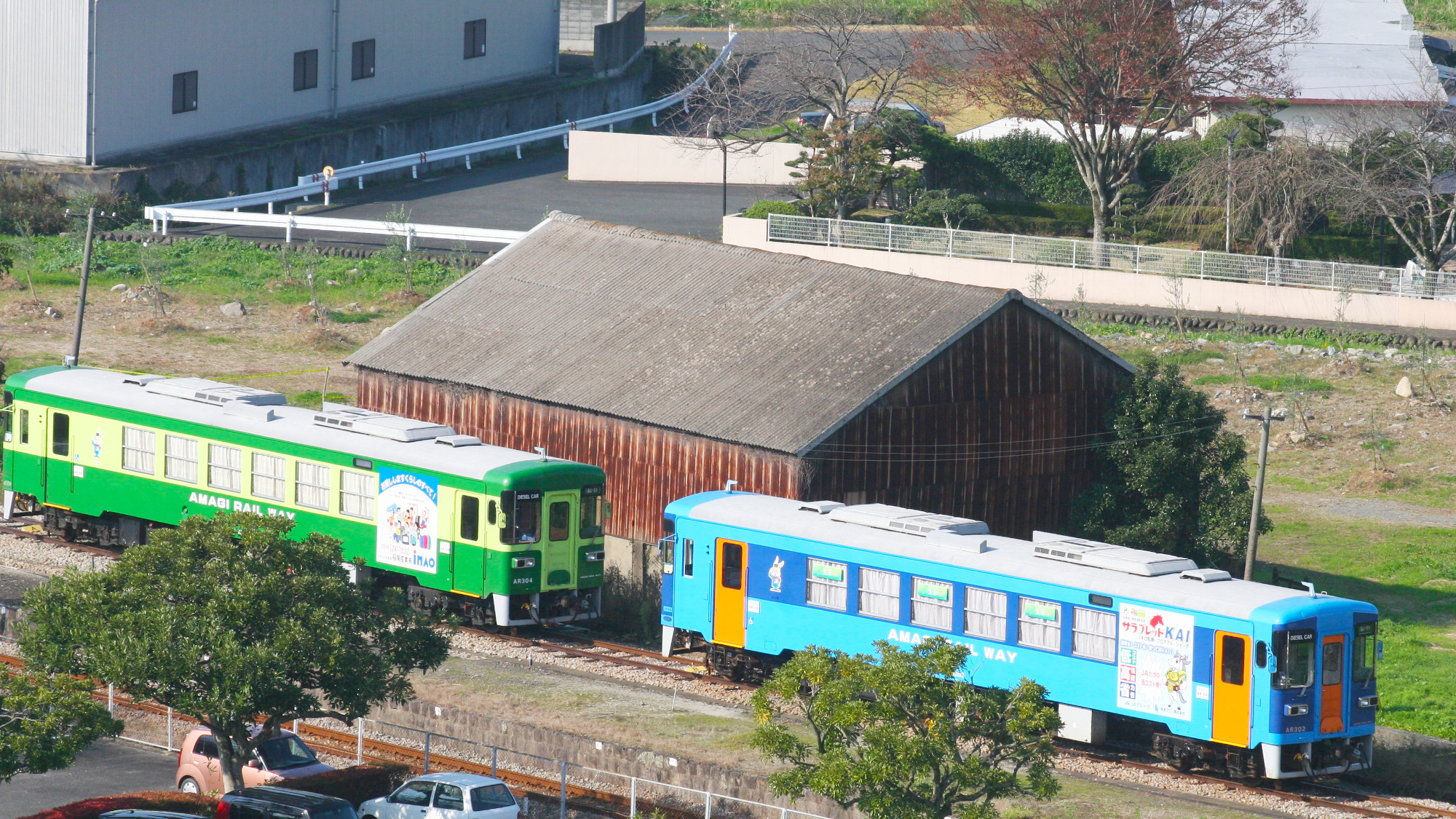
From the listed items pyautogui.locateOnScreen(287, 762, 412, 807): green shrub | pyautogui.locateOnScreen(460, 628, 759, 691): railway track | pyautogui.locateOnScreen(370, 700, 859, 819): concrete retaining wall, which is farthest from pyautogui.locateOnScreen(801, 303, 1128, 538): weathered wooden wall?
pyautogui.locateOnScreen(287, 762, 412, 807): green shrub

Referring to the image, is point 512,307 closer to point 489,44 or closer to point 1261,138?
point 1261,138

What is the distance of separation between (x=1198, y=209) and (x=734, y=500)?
29.6 meters

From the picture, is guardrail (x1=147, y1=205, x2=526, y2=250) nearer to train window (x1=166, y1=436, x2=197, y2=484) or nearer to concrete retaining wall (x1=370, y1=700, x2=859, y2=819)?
train window (x1=166, y1=436, x2=197, y2=484)

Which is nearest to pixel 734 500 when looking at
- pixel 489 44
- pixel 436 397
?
pixel 436 397

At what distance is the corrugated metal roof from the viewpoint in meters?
32.7

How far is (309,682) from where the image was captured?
20641mm

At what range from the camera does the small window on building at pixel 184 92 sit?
198 ft

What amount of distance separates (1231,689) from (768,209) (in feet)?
113

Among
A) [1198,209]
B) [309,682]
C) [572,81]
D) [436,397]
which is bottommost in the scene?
[309,682]

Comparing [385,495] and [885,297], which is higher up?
[885,297]

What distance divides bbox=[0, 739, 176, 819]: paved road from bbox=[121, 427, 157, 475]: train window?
980cm

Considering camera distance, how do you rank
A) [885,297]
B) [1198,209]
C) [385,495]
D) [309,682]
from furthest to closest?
[1198,209] → [885,297] → [385,495] → [309,682]

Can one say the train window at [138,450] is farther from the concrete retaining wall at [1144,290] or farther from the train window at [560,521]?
the concrete retaining wall at [1144,290]

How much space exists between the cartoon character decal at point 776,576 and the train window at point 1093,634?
4905 mm
